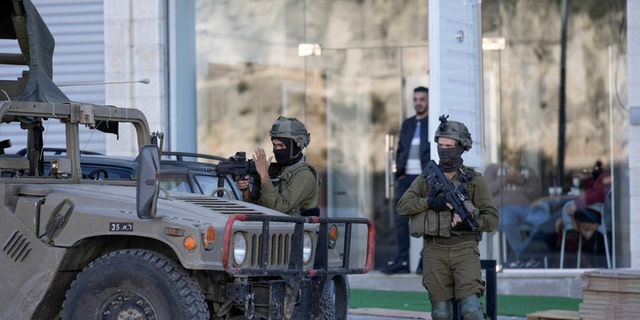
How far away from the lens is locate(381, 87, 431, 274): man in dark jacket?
1446 centimetres

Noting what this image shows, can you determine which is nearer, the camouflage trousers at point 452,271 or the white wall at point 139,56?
the camouflage trousers at point 452,271

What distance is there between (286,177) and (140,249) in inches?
64.4

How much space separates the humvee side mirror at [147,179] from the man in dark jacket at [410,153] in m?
7.21

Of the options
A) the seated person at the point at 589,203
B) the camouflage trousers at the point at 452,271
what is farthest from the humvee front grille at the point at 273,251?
the seated person at the point at 589,203

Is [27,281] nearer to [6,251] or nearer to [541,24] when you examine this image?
[6,251]

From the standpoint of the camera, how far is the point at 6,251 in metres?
7.95

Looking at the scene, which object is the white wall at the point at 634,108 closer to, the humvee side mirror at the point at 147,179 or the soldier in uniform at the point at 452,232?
the soldier in uniform at the point at 452,232

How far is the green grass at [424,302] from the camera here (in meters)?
12.9

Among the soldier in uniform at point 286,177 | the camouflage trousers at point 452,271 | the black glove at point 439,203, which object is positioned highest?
the soldier in uniform at point 286,177

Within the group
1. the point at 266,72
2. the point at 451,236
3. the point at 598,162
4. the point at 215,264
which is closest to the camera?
the point at 215,264

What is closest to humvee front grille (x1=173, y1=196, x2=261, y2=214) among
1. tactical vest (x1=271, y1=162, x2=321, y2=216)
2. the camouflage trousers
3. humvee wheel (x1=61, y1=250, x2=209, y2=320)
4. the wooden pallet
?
humvee wheel (x1=61, y1=250, x2=209, y2=320)

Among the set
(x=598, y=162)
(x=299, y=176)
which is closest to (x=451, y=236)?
(x=299, y=176)

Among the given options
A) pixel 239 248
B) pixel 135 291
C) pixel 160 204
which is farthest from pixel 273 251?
pixel 135 291

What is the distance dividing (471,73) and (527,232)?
2268 millimetres
